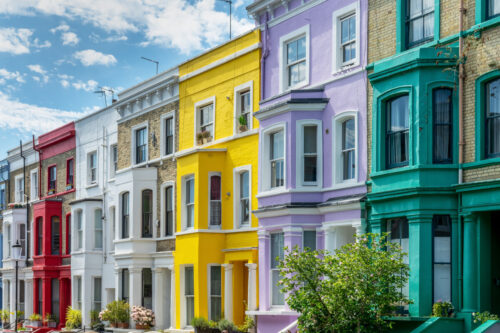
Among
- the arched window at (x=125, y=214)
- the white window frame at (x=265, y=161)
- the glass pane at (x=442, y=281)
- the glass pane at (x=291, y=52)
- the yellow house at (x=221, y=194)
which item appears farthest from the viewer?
the arched window at (x=125, y=214)

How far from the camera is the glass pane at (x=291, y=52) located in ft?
89.6

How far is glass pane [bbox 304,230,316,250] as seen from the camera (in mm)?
25328

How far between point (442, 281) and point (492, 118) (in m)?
4.18

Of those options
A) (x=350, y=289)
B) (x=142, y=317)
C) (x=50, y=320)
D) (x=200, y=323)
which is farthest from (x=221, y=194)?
(x=50, y=320)

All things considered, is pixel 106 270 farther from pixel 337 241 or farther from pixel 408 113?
pixel 408 113

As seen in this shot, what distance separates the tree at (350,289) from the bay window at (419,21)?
558cm

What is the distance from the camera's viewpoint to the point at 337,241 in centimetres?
2448

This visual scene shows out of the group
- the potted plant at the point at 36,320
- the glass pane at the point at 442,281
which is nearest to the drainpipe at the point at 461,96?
the glass pane at the point at 442,281

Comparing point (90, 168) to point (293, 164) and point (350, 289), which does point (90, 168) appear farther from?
point (350, 289)

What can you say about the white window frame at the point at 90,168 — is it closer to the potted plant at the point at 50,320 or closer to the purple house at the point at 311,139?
the potted plant at the point at 50,320

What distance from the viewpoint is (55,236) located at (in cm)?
4447

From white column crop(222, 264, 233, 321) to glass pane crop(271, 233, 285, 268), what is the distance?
128 inches

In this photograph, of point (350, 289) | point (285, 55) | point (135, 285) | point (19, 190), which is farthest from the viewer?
point (19, 190)

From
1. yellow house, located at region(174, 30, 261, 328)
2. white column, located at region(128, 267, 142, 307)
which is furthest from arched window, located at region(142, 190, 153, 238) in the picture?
yellow house, located at region(174, 30, 261, 328)
